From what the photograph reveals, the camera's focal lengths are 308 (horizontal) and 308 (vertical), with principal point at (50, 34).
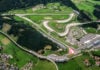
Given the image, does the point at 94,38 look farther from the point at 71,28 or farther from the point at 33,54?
the point at 33,54

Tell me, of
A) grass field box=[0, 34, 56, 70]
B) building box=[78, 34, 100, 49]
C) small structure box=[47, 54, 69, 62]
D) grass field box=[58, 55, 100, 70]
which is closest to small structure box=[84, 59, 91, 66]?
grass field box=[58, 55, 100, 70]

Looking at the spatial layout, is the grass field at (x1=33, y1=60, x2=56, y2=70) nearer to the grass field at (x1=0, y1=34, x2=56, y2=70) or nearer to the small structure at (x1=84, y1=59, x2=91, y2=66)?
the grass field at (x1=0, y1=34, x2=56, y2=70)

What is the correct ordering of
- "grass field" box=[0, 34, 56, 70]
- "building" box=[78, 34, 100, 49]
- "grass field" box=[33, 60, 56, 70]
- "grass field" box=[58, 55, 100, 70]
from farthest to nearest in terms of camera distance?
"building" box=[78, 34, 100, 49]
"grass field" box=[58, 55, 100, 70]
"grass field" box=[0, 34, 56, 70]
"grass field" box=[33, 60, 56, 70]

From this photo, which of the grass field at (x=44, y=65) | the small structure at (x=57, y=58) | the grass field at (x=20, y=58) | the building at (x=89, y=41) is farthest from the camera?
the building at (x=89, y=41)

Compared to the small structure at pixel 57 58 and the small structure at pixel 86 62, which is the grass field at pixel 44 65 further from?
the small structure at pixel 86 62

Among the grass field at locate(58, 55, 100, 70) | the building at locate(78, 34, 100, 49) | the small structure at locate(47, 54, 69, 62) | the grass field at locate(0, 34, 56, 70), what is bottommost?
the building at locate(78, 34, 100, 49)

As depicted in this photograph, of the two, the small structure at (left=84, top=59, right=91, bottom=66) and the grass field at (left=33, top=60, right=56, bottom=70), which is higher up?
the grass field at (left=33, top=60, right=56, bottom=70)

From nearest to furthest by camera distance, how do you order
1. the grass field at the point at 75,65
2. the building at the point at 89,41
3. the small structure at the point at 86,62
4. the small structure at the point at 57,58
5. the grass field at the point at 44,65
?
the grass field at the point at 44,65 < the grass field at the point at 75,65 < the small structure at the point at 86,62 < the small structure at the point at 57,58 < the building at the point at 89,41

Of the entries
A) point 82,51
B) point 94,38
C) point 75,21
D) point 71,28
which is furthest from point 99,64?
point 75,21

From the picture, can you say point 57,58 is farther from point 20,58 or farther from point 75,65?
point 20,58

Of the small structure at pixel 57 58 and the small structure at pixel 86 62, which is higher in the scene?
the small structure at pixel 57 58

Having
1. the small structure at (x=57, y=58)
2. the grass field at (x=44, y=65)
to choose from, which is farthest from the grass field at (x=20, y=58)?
the small structure at (x=57, y=58)
